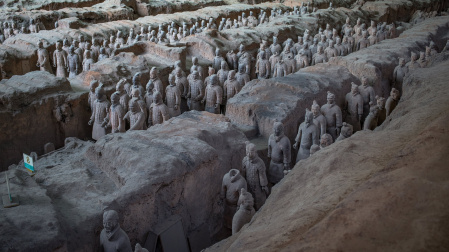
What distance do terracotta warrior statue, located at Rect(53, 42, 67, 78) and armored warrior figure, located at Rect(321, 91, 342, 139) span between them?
7046 millimetres

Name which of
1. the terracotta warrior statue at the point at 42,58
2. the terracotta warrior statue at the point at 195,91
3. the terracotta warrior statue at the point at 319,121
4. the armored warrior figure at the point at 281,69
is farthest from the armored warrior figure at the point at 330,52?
the terracotta warrior statue at the point at 42,58

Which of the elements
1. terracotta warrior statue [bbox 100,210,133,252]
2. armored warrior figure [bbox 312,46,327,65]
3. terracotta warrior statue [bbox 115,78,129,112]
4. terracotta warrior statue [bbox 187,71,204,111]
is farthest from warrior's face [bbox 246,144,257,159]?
armored warrior figure [bbox 312,46,327,65]

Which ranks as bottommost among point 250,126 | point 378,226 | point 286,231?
point 250,126

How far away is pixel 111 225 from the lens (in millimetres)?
3260

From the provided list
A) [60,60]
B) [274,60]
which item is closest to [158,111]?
[274,60]

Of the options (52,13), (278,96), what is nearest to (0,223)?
(278,96)

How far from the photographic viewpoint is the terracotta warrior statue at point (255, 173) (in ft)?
15.4

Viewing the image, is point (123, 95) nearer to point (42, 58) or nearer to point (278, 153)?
point (278, 153)

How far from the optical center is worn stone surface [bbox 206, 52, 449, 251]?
1639 mm

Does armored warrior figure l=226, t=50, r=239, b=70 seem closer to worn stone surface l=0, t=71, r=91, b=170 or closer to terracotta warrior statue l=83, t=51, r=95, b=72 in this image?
terracotta warrior statue l=83, t=51, r=95, b=72

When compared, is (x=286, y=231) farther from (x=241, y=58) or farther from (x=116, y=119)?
(x=241, y=58)

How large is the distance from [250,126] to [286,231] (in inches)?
174

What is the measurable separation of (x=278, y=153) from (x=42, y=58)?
754cm

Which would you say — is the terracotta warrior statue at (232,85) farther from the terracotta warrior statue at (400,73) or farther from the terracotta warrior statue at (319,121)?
the terracotta warrior statue at (400,73)
